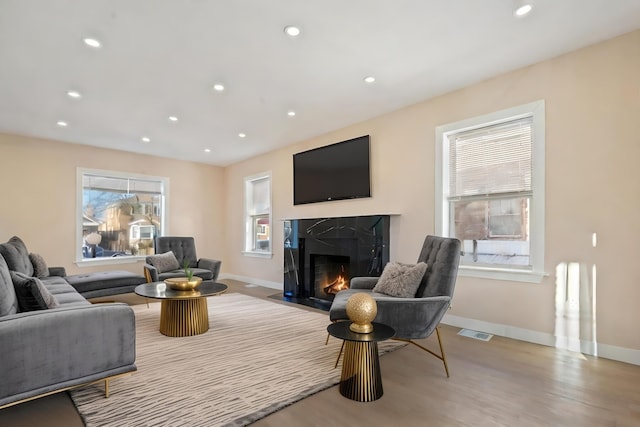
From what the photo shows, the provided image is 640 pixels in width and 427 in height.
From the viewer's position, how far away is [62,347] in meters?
1.83

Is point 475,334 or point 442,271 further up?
point 442,271

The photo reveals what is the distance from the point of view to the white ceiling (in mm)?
2281

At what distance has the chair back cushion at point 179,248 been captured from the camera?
552 centimetres

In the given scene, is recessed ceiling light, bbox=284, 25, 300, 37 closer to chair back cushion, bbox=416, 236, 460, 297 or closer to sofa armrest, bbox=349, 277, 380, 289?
chair back cushion, bbox=416, 236, 460, 297

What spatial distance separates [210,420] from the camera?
1.82m

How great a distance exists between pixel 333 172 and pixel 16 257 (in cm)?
389

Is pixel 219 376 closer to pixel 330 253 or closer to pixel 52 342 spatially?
pixel 52 342

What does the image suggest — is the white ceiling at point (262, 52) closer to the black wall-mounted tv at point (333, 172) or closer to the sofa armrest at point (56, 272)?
the black wall-mounted tv at point (333, 172)

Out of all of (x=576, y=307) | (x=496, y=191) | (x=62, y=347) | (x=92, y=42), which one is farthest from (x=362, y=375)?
(x=92, y=42)

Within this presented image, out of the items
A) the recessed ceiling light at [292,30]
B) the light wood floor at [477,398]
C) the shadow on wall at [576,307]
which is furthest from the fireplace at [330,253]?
the recessed ceiling light at [292,30]

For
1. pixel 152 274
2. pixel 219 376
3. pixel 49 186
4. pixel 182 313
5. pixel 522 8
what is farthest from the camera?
pixel 49 186

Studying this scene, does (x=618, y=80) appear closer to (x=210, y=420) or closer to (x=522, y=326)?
(x=522, y=326)

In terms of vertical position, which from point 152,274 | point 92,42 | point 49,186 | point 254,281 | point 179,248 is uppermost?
point 92,42

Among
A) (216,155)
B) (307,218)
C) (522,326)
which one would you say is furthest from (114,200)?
(522,326)
